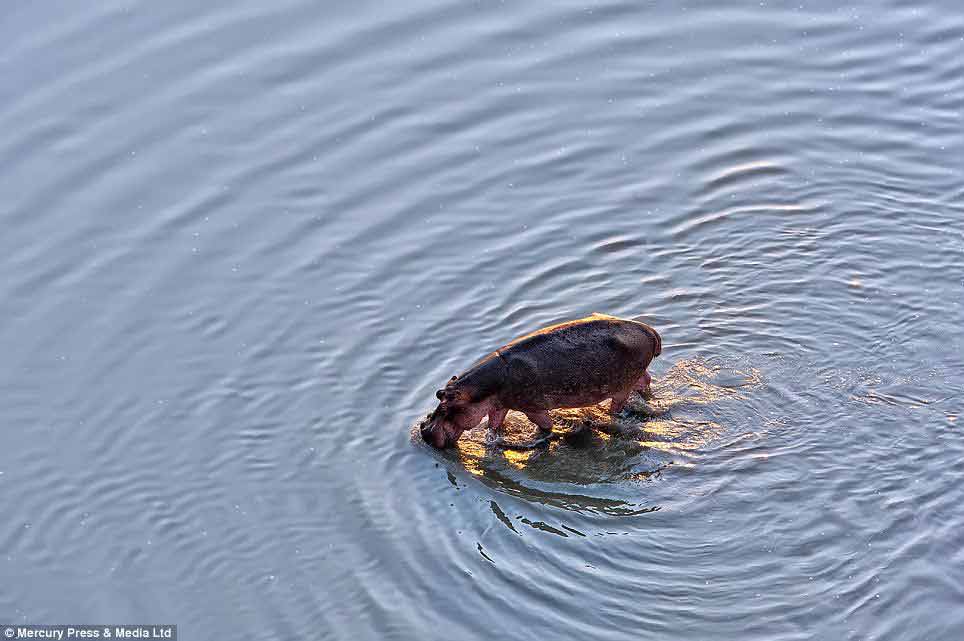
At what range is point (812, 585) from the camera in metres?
11.6

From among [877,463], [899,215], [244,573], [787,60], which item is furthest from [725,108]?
[244,573]

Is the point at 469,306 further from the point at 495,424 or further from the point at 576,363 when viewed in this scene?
the point at 576,363

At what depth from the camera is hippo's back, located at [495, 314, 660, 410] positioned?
44.4 ft

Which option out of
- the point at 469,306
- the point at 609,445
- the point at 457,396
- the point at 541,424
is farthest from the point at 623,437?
the point at 469,306

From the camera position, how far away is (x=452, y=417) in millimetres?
13703

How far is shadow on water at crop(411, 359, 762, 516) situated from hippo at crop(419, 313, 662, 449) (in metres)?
0.31

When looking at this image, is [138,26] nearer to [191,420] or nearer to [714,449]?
[191,420]

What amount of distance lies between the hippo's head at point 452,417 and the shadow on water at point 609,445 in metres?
0.14

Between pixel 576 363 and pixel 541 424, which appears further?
pixel 541 424

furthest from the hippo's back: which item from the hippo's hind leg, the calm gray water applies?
the calm gray water

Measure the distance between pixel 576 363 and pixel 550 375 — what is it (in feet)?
0.88

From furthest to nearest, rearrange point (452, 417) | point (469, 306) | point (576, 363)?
point (469, 306) → point (452, 417) → point (576, 363)

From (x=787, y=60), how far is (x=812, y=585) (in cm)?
958

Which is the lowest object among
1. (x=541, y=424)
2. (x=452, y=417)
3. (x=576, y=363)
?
(x=541, y=424)
